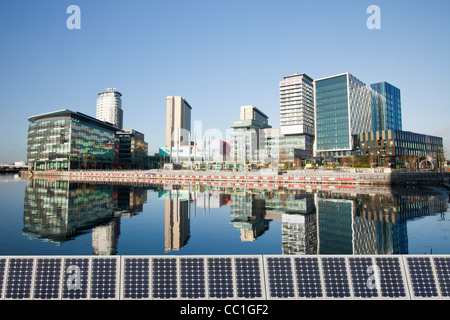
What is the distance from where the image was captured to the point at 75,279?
723 centimetres

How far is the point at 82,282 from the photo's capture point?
23.7ft

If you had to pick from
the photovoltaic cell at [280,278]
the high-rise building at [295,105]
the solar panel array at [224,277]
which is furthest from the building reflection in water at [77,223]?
the high-rise building at [295,105]

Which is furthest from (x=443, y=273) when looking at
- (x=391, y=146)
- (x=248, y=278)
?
(x=391, y=146)

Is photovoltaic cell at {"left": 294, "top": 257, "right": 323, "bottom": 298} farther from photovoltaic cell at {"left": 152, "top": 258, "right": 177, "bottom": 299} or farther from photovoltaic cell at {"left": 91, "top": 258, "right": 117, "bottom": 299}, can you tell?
photovoltaic cell at {"left": 91, "top": 258, "right": 117, "bottom": 299}

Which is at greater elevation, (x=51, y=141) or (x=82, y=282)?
(x=51, y=141)

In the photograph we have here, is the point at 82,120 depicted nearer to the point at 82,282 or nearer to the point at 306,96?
the point at 306,96

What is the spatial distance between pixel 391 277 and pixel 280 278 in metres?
3.14

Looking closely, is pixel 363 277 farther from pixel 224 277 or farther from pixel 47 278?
pixel 47 278

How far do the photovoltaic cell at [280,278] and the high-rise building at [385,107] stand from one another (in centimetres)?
19591

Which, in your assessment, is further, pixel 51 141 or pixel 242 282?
pixel 51 141

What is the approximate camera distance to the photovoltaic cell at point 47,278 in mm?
7184

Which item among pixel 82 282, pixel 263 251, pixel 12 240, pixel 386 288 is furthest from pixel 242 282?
pixel 12 240
